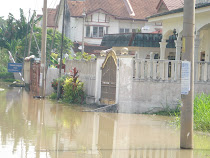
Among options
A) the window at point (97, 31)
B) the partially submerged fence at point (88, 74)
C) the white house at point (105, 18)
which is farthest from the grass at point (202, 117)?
the window at point (97, 31)

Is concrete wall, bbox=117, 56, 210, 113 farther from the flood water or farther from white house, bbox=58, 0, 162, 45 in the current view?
white house, bbox=58, 0, 162, 45

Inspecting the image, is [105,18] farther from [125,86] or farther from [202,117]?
[202,117]

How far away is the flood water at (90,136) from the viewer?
10062mm

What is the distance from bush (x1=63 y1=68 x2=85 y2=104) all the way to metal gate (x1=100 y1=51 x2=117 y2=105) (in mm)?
2143

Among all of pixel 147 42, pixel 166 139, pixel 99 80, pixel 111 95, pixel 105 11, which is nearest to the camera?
pixel 166 139

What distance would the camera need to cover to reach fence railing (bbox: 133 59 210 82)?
18.1 meters

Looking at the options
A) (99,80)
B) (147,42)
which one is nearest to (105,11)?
(147,42)

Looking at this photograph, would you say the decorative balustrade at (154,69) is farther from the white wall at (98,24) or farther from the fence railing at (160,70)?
the white wall at (98,24)

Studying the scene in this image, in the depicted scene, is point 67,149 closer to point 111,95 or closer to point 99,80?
point 111,95

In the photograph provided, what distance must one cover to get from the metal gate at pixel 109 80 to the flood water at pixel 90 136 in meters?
1.74

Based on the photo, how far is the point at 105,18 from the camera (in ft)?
176

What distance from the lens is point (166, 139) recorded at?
1220cm

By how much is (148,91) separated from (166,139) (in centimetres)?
614

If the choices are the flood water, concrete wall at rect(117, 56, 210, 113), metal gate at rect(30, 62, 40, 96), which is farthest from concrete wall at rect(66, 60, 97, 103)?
metal gate at rect(30, 62, 40, 96)
